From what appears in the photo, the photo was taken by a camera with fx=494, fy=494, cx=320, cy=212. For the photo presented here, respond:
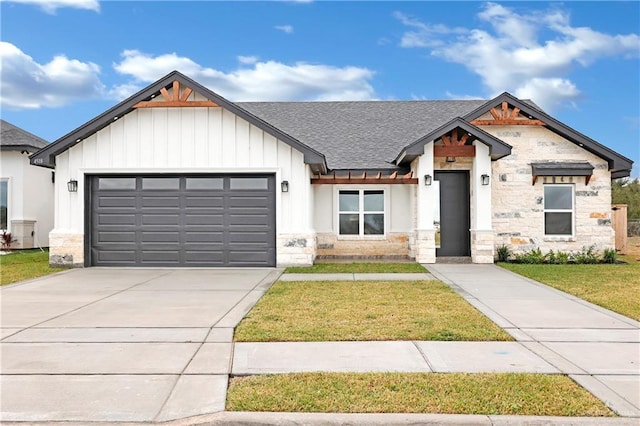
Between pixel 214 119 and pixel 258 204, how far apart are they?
2.72m

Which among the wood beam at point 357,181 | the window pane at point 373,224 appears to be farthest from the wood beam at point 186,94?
the window pane at point 373,224

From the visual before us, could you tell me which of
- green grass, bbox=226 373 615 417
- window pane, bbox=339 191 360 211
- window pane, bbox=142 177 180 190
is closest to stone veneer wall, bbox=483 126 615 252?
window pane, bbox=339 191 360 211

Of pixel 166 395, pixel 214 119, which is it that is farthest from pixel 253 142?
pixel 166 395

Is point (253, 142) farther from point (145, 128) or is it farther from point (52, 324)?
point (52, 324)

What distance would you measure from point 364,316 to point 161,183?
9.10 m

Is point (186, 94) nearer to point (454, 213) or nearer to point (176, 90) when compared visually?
point (176, 90)

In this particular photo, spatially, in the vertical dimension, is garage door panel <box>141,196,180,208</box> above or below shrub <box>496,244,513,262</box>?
above

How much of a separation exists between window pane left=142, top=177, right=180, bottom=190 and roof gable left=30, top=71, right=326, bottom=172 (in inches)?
76.9

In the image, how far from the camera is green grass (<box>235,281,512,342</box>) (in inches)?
248

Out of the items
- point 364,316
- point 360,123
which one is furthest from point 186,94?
point 364,316

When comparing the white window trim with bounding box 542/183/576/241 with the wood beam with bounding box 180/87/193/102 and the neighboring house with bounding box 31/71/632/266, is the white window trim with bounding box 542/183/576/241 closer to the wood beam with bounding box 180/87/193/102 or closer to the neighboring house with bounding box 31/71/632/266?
the neighboring house with bounding box 31/71/632/266

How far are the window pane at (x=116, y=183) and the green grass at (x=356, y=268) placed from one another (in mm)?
5285

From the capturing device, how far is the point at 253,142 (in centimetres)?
1405

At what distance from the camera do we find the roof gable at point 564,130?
15.6m
